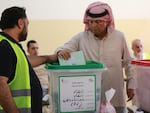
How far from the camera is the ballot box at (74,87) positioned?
1.61 m

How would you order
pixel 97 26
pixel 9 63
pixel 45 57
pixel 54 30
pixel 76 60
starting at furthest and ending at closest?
pixel 54 30, pixel 97 26, pixel 45 57, pixel 76 60, pixel 9 63

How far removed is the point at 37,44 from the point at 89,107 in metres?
2.86

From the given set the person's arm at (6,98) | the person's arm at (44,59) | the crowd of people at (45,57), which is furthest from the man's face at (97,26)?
the person's arm at (6,98)

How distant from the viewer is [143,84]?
1.57 m

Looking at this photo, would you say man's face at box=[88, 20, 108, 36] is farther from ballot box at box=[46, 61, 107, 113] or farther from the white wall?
the white wall

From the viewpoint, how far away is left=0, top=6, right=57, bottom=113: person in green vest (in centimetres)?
156

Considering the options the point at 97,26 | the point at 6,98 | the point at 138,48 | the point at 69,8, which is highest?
the point at 69,8

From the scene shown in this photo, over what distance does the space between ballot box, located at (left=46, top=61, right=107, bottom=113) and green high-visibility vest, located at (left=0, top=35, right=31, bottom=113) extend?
0.14 metres

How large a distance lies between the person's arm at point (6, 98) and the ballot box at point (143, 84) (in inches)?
27.2

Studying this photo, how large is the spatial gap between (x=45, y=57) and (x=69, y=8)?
2.71m

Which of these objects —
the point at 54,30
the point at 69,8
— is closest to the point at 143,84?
the point at 54,30

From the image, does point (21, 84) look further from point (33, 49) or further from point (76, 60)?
point (33, 49)

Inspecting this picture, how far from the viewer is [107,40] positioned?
216 cm

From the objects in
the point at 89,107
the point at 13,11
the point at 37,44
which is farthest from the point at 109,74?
the point at 37,44
